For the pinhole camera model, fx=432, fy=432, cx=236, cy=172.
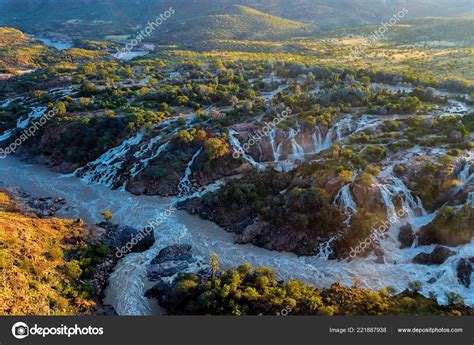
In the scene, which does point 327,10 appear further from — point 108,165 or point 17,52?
point 108,165

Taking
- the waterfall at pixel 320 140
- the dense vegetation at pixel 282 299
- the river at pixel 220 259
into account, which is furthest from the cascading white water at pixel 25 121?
the dense vegetation at pixel 282 299

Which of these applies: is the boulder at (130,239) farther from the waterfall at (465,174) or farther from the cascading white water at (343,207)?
the waterfall at (465,174)

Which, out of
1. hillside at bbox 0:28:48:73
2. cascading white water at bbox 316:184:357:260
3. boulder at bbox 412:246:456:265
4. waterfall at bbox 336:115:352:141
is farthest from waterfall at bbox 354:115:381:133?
hillside at bbox 0:28:48:73

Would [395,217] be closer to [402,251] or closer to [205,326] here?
[402,251]

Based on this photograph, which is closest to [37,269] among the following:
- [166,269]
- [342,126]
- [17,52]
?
[166,269]

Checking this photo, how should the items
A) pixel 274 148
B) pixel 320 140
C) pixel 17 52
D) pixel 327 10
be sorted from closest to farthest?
1. pixel 274 148
2. pixel 320 140
3. pixel 17 52
4. pixel 327 10

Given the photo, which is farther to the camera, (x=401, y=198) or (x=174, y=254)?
(x=401, y=198)

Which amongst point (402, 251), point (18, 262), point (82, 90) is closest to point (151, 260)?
point (18, 262)
